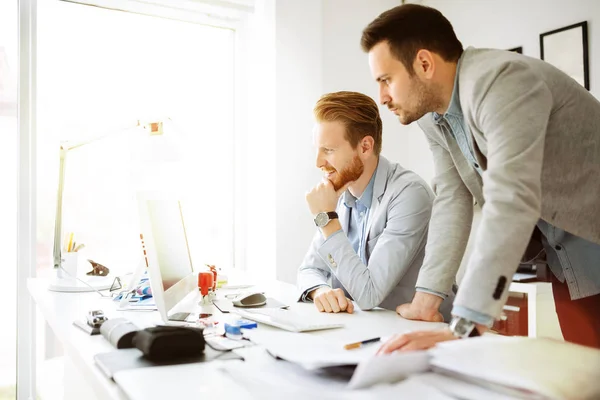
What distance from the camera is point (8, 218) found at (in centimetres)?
244

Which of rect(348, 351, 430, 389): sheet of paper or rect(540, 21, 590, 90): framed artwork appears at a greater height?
rect(540, 21, 590, 90): framed artwork

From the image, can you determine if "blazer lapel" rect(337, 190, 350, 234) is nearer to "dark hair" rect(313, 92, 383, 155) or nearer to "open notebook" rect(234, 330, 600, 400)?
"dark hair" rect(313, 92, 383, 155)

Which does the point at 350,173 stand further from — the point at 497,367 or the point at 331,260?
the point at 497,367

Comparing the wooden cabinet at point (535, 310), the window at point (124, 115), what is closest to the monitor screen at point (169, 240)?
the window at point (124, 115)

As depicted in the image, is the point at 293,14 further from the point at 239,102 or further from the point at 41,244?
the point at 41,244

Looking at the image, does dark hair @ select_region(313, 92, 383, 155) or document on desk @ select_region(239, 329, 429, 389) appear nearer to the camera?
document on desk @ select_region(239, 329, 429, 389)

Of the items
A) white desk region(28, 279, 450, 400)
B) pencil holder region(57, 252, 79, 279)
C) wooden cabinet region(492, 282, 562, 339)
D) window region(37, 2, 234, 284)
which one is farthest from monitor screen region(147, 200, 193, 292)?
wooden cabinet region(492, 282, 562, 339)

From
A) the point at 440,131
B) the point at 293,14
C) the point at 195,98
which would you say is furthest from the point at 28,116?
the point at 440,131

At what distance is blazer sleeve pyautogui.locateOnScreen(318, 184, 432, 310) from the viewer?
1335 mm

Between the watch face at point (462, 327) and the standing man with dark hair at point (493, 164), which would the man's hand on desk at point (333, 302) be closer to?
the standing man with dark hair at point (493, 164)

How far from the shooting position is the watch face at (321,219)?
4.64 ft

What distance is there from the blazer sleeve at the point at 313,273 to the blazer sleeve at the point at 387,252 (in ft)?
0.32

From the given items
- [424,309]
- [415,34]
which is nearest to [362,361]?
[424,309]

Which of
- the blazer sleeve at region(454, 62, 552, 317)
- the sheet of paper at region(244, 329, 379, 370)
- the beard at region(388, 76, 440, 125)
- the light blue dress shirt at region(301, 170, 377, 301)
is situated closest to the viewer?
the sheet of paper at region(244, 329, 379, 370)
